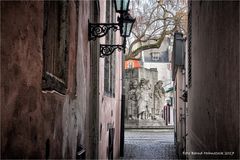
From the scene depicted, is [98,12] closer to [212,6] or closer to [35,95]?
[212,6]

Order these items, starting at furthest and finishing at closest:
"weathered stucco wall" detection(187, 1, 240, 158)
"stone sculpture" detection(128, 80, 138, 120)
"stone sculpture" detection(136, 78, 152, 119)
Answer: "stone sculpture" detection(136, 78, 152, 119) → "stone sculpture" detection(128, 80, 138, 120) → "weathered stucco wall" detection(187, 1, 240, 158)

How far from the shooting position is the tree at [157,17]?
2686cm

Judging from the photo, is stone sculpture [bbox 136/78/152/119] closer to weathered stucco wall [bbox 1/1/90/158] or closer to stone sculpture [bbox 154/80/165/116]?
stone sculpture [bbox 154/80/165/116]

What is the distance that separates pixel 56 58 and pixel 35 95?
1307mm

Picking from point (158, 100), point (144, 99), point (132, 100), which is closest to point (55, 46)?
point (132, 100)

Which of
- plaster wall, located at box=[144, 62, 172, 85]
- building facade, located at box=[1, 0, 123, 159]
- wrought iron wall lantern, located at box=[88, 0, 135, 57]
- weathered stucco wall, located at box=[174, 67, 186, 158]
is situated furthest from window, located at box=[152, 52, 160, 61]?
building facade, located at box=[1, 0, 123, 159]

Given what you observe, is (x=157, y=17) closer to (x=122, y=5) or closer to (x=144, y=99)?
(x=144, y=99)

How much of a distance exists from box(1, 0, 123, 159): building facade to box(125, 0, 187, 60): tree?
19.9 metres

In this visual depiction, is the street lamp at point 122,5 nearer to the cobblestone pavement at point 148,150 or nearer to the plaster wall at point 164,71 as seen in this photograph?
the cobblestone pavement at point 148,150

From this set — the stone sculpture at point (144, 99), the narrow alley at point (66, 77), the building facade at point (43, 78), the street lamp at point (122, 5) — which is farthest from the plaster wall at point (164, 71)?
the building facade at point (43, 78)

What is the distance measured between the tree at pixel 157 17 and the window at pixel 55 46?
21610 mm

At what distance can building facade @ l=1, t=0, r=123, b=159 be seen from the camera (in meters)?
3.21

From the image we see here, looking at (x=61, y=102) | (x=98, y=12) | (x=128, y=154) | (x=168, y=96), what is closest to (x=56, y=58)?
(x=61, y=102)

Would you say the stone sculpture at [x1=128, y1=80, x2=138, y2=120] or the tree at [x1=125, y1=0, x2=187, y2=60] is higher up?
the tree at [x1=125, y1=0, x2=187, y2=60]
